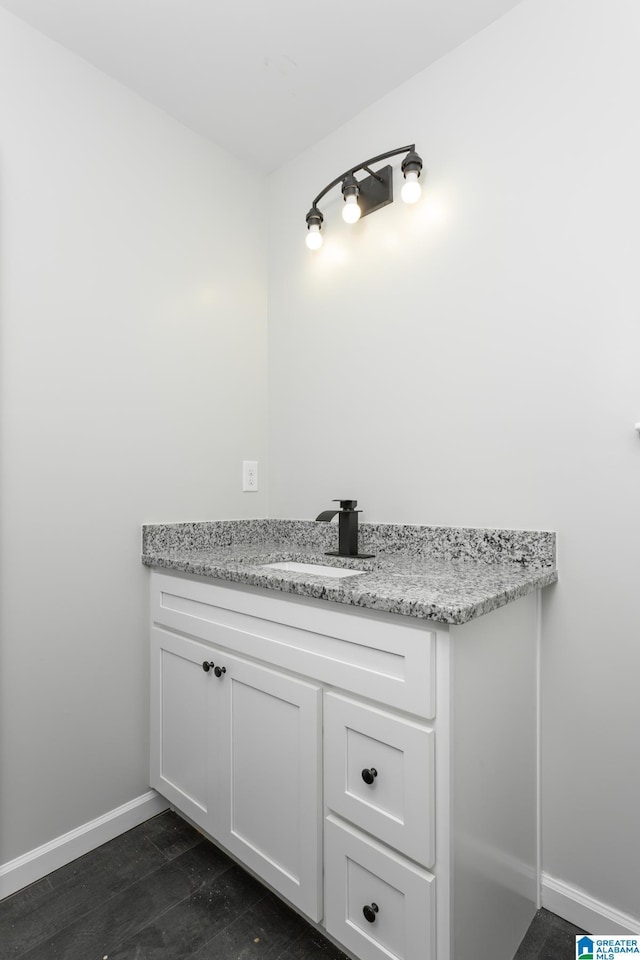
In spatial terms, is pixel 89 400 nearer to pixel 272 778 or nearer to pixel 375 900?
pixel 272 778

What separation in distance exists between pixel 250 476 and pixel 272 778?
3.61ft

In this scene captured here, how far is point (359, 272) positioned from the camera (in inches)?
67.7

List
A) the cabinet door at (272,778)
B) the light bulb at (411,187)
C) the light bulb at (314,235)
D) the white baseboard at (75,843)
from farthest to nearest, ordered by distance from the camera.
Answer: the light bulb at (314,235) < the light bulb at (411,187) < the white baseboard at (75,843) < the cabinet door at (272,778)

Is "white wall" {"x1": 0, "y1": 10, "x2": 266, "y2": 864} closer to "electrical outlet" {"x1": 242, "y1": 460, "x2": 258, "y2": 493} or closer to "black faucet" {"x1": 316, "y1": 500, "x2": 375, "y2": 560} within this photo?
"electrical outlet" {"x1": 242, "y1": 460, "x2": 258, "y2": 493}

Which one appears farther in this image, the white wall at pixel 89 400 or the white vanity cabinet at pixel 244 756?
the white wall at pixel 89 400

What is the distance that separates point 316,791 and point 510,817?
443mm

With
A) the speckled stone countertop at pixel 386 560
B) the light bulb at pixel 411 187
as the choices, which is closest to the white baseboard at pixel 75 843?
the speckled stone countertop at pixel 386 560

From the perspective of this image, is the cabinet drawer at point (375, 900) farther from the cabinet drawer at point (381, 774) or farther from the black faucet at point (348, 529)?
the black faucet at point (348, 529)

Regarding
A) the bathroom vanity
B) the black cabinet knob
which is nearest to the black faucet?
the bathroom vanity

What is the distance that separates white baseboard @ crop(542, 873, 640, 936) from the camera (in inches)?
45.4

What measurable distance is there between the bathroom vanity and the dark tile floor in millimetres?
112

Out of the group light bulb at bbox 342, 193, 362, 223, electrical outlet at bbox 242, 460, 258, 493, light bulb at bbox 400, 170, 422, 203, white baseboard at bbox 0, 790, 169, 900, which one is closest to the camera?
white baseboard at bbox 0, 790, 169, 900

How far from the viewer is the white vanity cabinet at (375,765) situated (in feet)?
2.95

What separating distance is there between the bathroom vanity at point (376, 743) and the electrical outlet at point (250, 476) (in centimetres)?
56
